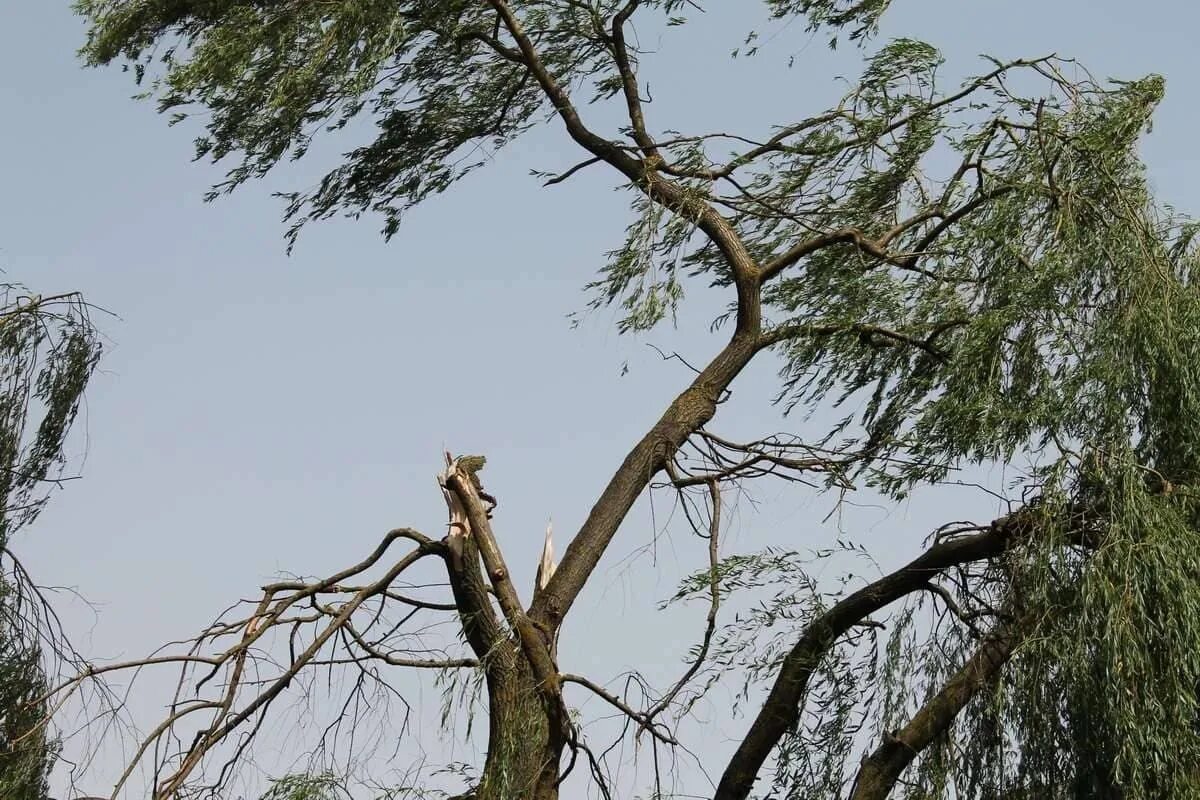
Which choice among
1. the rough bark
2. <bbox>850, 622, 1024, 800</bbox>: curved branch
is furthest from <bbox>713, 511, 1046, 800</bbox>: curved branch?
the rough bark

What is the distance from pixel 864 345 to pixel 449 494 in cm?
213

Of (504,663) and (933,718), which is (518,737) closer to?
(504,663)

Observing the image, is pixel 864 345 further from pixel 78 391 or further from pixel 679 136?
pixel 78 391

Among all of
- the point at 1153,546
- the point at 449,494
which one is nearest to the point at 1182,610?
the point at 1153,546

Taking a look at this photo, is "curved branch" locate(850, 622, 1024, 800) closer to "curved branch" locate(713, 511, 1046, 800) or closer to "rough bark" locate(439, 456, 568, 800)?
"curved branch" locate(713, 511, 1046, 800)

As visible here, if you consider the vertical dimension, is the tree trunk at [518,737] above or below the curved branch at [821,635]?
below

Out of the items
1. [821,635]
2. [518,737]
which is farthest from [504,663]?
[821,635]

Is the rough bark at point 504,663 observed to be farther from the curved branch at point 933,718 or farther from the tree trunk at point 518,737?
the curved branch at point 933,718

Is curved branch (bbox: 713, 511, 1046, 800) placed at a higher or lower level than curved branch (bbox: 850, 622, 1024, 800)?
higher

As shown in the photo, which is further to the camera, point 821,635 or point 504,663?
point 821,635

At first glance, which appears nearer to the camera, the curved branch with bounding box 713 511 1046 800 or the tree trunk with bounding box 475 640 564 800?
the tree trunk with bounding box 475 640 564 800

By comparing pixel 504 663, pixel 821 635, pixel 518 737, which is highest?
pixel 821 635

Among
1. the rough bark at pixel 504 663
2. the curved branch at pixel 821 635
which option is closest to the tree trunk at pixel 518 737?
the rough bark at pixel 504 663

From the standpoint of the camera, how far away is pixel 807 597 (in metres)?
6.61
